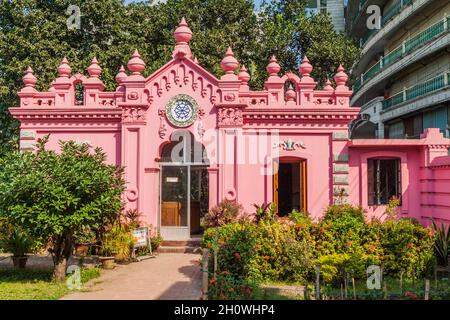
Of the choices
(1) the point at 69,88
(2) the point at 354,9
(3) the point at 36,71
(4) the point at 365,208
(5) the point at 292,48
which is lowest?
(4) the point at 365,208

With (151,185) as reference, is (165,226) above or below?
below

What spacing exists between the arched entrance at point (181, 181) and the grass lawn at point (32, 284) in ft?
13.0

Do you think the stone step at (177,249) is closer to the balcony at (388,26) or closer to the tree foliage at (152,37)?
the tree foliage at (152,37)

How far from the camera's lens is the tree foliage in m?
20.4

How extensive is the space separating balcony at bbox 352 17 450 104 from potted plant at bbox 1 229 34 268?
699 inches

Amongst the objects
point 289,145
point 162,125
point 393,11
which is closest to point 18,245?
point 162,125

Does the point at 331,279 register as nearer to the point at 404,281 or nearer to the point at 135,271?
the point at 404,281

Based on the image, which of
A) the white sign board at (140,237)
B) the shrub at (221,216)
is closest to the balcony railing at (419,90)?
the shrub at (221,216)

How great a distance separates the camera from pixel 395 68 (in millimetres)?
24203

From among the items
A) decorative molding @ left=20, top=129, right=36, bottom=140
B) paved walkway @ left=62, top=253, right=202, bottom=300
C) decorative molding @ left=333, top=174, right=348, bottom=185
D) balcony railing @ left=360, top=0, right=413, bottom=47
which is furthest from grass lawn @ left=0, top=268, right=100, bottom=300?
balcony railing @ left=360, top=0, right=413, bottom=47

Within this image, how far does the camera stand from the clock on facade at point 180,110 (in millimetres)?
14180
